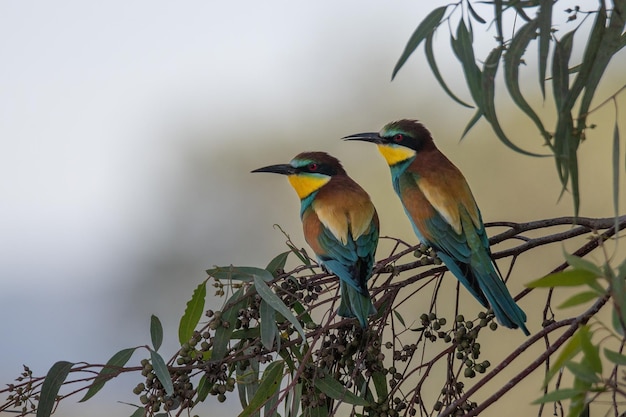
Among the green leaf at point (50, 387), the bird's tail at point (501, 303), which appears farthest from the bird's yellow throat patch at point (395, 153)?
the green leaf at point (50, 387)

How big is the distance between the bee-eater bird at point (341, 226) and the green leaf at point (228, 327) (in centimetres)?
14

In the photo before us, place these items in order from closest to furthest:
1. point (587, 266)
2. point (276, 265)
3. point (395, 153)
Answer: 1. point (587, 266)
2. point (276, 265)
3. point (395, 153)

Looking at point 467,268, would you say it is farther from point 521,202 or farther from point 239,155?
point 239,155

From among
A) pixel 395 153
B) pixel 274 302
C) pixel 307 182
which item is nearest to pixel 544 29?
pixel 274 302

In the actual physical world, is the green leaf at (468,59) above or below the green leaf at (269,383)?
above

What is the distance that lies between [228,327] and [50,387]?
9.7 inches

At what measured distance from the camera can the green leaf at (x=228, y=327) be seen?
1.25 meters

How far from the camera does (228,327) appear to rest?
1.27 meters

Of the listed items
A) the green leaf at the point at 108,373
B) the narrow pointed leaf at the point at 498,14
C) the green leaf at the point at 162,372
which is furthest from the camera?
the green leaf at the point at 108,373

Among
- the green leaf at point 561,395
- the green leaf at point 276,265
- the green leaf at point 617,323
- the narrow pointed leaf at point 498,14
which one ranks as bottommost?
the green leaf at point 561,395

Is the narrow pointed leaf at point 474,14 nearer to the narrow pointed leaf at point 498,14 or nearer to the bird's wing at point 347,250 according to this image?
the narrow pointed leaf at point 498,14

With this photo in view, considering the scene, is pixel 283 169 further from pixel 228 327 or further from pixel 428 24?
pixel 428 24

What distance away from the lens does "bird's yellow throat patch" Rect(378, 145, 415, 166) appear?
1.58 metres

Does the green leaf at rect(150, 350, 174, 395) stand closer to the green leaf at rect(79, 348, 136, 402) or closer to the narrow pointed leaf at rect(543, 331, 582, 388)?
the green leaf at rect(79, 348, 136, 402)
